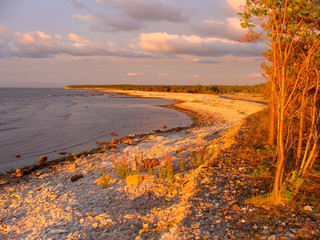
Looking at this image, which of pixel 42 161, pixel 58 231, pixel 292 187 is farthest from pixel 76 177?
pixel 292 187

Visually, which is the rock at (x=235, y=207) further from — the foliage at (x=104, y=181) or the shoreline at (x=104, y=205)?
the foliage at (x=104, y=181)

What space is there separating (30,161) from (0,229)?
6.62 meters

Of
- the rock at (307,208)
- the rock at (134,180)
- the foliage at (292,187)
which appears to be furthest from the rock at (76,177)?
the rock at (307,208)

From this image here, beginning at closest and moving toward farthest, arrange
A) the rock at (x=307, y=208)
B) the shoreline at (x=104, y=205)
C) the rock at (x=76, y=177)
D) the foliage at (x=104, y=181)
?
the rock at (x=307, y=208) < the shoreline at (x=104, y=205) < the foliage at (x=104, y=181) < the rock at (x=76, y=177)

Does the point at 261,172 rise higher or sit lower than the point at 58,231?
higher

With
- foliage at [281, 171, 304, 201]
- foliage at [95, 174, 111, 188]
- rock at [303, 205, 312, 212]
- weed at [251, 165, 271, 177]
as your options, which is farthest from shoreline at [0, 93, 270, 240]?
rock at [303, 205, 312, 212]

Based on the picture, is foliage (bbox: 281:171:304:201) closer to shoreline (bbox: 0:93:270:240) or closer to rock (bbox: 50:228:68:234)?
shoreline (bbox: 0:93:270:240)

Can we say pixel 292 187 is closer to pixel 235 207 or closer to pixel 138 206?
pixel 235 207

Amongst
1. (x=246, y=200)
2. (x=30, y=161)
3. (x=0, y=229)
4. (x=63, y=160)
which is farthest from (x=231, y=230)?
(x=30, y=161)

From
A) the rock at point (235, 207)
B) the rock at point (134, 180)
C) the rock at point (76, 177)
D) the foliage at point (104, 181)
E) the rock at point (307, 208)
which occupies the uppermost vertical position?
the rock at point (307, 208)

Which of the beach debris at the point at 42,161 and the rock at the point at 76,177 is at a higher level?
the rock at the point at 76,177

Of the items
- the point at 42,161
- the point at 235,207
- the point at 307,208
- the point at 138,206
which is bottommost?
the point at 42,161

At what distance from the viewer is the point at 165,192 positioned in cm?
621

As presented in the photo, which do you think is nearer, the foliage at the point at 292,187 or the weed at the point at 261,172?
the foliage at the point at 292,187
